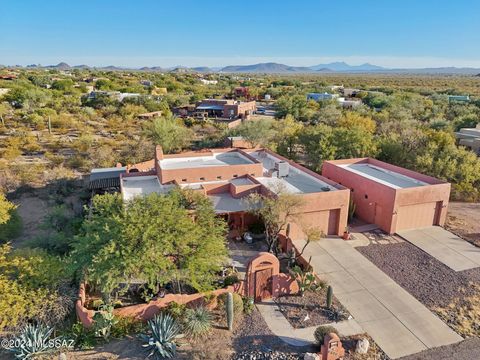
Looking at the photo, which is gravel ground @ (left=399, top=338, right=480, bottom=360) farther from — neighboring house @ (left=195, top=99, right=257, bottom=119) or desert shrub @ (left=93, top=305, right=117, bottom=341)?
neighboring house @ (left=195, top=99, right=257, bottom=119)

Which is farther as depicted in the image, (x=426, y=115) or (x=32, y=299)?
(x=426, y=115)

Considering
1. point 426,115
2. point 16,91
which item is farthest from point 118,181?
point 16,91

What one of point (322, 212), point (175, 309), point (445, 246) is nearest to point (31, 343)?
point (175, 309)

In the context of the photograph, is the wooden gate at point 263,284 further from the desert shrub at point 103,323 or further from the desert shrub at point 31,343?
the desert shrub at point 31,343

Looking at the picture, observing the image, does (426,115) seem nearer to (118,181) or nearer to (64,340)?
(118,181)

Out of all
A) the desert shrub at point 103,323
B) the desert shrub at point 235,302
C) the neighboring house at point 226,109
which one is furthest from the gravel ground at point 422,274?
the neighboring house at point 226,109

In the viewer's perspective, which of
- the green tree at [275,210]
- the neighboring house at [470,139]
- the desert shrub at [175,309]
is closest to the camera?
the desert shrub at [175,309]

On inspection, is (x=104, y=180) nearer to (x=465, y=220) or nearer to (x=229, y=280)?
(x=229, y=280)
